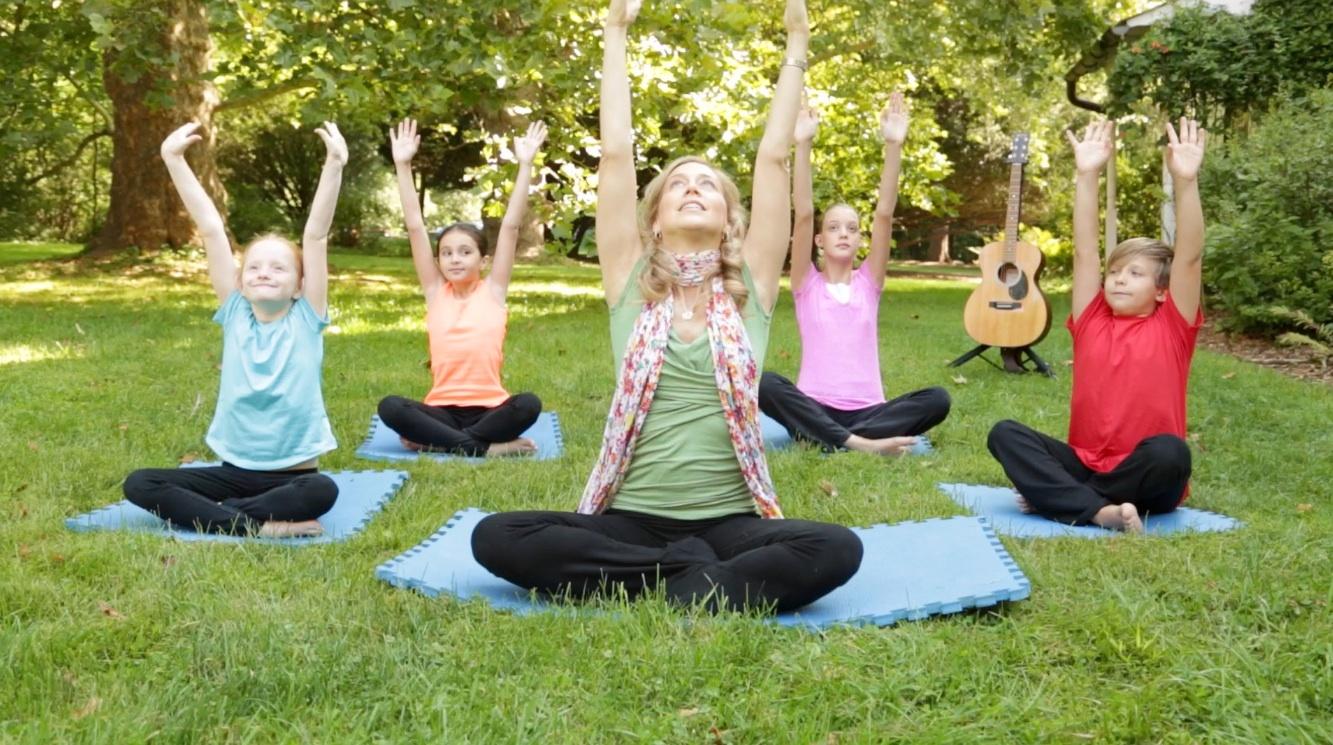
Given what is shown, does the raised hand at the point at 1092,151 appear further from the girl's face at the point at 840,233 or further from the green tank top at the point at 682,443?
the girl's face at the point at 840,233

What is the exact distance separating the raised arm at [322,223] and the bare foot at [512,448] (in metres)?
1.49

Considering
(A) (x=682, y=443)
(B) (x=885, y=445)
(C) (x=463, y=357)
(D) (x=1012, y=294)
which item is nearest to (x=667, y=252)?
(A) (x=682, y=443)

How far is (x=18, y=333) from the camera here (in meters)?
10.0

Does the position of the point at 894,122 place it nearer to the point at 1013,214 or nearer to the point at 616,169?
the point at 616,169

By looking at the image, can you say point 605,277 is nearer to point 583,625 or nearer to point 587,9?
point 583,625

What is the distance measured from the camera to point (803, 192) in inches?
216

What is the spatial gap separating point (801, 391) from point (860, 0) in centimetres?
596

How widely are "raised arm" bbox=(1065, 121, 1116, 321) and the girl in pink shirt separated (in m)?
1.16

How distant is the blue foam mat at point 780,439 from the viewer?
6121 mm

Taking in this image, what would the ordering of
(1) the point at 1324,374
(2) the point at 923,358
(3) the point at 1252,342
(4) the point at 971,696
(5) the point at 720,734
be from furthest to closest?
(3) the point at 1252,342, (2) the point at 923,358, (1) the point at 1324,374, (4) the point at 971,696, (5) the point at 720,734

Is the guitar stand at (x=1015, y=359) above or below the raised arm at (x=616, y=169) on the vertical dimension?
below

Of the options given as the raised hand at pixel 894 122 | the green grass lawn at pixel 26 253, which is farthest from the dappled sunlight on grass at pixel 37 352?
the green grass lawn at pixel 26 253

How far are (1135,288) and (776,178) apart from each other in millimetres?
1963

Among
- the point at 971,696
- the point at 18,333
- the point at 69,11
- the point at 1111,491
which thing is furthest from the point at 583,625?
the point at 69,11
